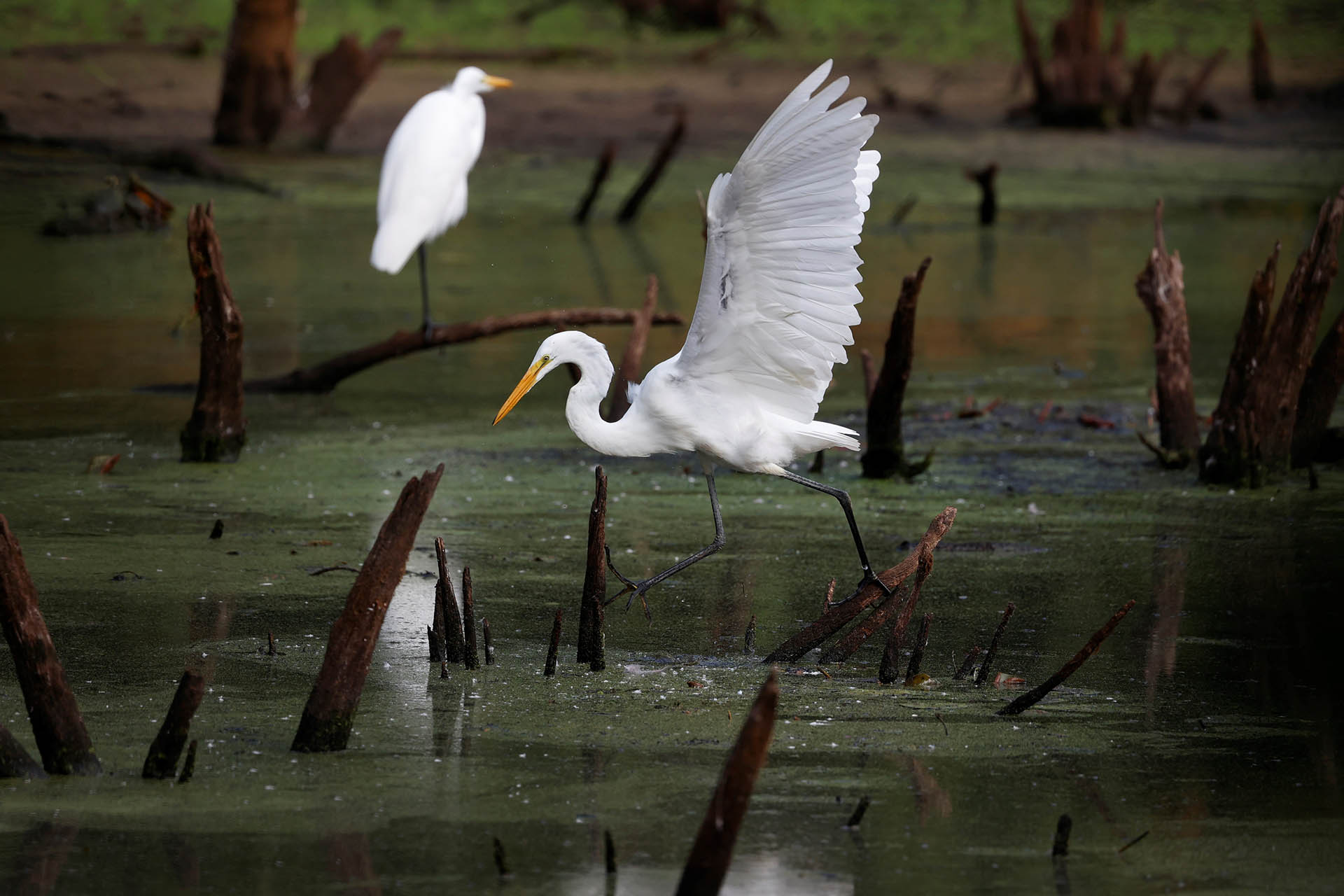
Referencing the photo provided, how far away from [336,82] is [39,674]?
1346 centimetres

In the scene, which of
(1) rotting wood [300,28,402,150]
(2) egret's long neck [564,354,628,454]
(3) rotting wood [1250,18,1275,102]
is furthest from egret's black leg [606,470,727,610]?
(3) rotting wood [1250,18,1275,102]

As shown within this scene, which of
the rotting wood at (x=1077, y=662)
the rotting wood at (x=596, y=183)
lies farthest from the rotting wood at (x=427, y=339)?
the rotting wood at (x=596, y=183)

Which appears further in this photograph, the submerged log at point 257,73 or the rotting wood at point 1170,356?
the submerged log at point 257,73

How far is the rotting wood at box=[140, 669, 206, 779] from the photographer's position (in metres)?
3.36

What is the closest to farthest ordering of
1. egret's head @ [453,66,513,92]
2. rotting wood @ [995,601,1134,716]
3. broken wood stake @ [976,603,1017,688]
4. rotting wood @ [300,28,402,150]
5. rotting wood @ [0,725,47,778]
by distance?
rotting wood @ [0,725,47,778] < rotting wood @ [995,601,1134,716] < broken wood stake @ [976,603,1017,688] < egret's head @ [453,66,513,92] < rotting wood @ [300,28,402,150]

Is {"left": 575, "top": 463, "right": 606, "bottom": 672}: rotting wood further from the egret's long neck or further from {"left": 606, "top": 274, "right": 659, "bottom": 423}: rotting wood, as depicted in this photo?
{"left": 606, "top": 274, "right": 659, "bottom": 423}: rotting wood

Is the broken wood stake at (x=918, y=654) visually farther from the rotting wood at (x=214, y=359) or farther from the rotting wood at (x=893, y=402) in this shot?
the rotting wood at (x=214, y=359)

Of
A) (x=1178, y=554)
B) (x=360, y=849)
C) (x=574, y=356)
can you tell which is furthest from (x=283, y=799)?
(x=1178, y=554)

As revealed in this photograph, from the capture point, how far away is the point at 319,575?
5285 millimetres

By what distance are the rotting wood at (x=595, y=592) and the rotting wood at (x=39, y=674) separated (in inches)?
45.7

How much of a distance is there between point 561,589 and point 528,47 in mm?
18217

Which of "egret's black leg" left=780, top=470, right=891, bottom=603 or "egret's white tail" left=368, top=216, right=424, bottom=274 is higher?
"egret's white tail" left=368, top=216, right=424, bottom=274

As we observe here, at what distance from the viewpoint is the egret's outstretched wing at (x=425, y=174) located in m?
8.90

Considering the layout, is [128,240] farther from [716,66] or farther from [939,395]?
[716,66]
